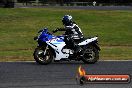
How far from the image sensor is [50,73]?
12422mm

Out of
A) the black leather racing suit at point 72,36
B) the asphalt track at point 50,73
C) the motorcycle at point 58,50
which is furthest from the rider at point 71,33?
the asphalt track at point 50,73

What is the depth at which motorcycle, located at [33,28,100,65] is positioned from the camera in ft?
48.4

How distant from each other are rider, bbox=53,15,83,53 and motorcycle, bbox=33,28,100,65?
12 cm

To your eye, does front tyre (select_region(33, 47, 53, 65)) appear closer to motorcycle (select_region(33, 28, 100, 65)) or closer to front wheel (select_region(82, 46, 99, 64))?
motorcycle (select_region(33, 28, 100, 65))

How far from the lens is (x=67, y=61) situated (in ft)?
52.4

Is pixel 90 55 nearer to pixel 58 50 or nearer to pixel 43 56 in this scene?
pixel 58 50

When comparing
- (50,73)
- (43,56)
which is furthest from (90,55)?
(50,73)

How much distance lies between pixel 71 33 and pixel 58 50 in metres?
0.70

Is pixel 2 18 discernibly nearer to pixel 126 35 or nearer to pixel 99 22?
pixel 99 22

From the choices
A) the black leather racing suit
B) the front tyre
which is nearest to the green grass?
the front tyre

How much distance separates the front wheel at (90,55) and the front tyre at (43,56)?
1.12 m

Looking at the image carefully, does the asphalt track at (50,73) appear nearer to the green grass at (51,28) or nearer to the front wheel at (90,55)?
the front wheel at (90,55)

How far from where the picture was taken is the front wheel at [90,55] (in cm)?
1494

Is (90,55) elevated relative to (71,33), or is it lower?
lower
